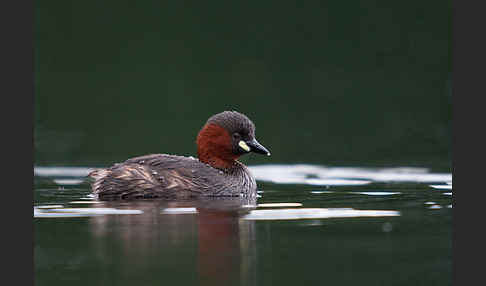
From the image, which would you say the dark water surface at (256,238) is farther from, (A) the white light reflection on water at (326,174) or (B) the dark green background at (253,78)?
(B) the dark green background at (253,78)

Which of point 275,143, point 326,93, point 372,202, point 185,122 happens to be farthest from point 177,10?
point 372,202

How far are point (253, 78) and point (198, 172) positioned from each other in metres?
10.7

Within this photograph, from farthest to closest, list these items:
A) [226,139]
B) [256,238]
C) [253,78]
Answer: [253,78] < [226,139] < [256,238]

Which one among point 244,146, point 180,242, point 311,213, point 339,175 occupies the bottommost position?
point 180,242

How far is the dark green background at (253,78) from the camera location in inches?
709

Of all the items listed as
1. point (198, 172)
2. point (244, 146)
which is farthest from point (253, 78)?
point (198, 172)

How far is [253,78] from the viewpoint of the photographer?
23062mm

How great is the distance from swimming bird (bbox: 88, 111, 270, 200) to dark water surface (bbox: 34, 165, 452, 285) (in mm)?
308

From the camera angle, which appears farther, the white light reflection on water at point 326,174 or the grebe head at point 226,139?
the white light reflection on water at point 326,174

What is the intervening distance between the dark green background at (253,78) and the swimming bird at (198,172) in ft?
11.2

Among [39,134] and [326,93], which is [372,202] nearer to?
[39,134]

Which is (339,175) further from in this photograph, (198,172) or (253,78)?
(253,78)

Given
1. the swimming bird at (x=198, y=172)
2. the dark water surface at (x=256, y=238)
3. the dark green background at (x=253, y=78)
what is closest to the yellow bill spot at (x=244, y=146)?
the swimming bird at (x=198, y=172)

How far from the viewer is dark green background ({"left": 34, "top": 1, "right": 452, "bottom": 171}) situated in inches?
709
